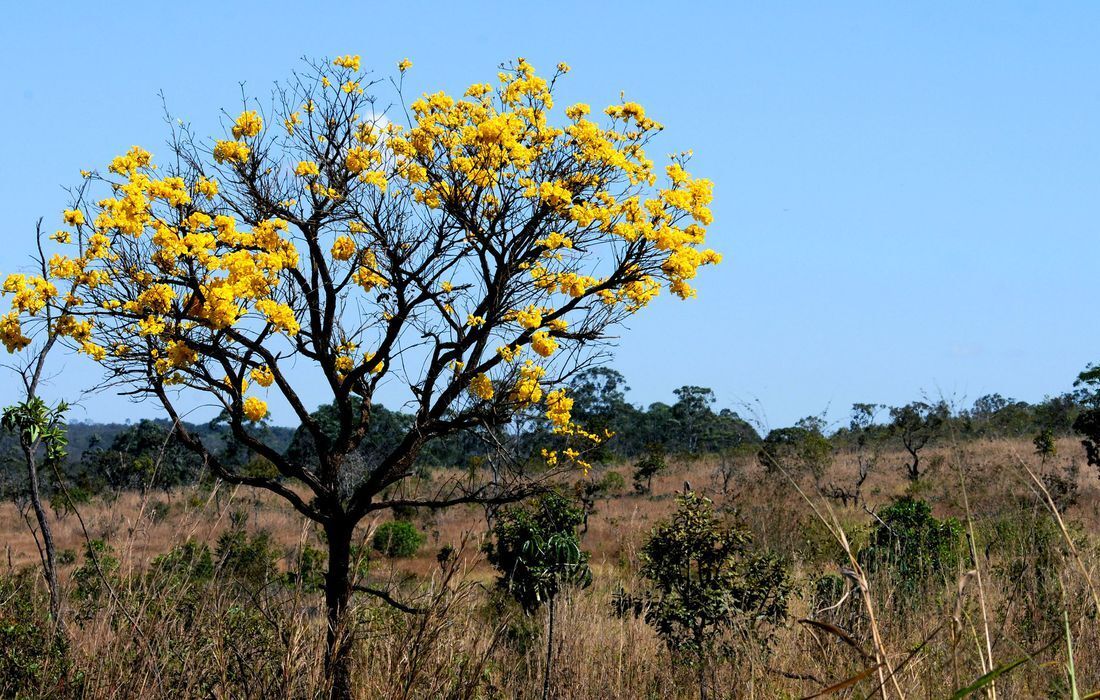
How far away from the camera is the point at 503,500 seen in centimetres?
821

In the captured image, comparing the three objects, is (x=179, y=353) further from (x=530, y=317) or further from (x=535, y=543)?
(x=535, y=543)

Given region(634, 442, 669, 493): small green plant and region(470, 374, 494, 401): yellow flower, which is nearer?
region(470, 374, 494, 401): yellow flower

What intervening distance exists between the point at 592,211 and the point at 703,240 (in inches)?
38.7

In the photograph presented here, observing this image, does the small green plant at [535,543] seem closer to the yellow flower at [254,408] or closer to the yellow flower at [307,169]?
the yellow flower at [254,408]

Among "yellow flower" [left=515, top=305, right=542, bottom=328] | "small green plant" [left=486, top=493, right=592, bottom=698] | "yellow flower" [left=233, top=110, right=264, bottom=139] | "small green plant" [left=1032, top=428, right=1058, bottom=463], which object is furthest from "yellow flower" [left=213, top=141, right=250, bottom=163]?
"small green plant" [left=1032, top=428, right=1058, bottom=463]

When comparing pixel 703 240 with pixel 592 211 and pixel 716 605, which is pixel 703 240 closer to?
pixel 592 211

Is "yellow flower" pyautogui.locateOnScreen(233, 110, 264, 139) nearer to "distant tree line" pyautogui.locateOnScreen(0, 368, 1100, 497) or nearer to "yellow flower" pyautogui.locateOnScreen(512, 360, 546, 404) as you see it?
"yellow flower" pyautogui.locateOnScreen(512, 360, 546, 404)

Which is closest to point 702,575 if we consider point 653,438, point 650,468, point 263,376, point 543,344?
point 543,344

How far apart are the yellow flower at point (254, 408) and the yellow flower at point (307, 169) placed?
196 cm

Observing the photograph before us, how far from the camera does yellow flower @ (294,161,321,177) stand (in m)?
8.95

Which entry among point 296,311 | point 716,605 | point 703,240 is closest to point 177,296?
point 296,311

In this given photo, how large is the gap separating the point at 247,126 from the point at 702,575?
5.58 meters

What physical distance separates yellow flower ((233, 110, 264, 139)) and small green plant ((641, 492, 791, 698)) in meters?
4.92

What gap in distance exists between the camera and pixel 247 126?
9164 millimetres
